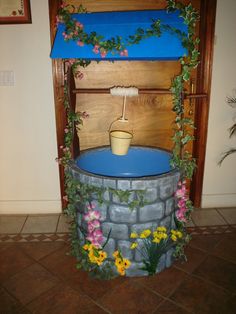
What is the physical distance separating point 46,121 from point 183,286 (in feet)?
5.78

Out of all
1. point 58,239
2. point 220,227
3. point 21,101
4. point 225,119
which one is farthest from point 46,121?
point 220,227

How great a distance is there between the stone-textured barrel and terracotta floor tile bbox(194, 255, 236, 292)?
42 cm

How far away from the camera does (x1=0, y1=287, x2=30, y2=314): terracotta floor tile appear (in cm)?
173

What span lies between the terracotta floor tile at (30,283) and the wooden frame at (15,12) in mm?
1956

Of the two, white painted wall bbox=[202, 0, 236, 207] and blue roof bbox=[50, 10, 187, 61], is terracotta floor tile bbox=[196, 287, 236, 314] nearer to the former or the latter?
white painted wall bbox=[202, 0, 236, 207]

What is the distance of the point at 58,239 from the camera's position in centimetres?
248

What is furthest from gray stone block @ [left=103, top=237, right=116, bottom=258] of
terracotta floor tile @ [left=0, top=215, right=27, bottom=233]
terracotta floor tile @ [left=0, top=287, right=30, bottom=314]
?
terracotta floor tile @ [left=0, top=215, right=27, bottom=233]

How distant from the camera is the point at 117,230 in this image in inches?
76.5

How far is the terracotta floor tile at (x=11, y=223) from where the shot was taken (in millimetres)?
2622

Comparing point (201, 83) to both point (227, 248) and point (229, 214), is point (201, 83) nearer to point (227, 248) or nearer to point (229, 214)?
point (229, 214)

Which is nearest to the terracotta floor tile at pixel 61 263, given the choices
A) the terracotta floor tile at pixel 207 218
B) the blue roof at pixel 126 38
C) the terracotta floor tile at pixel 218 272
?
the terracotta floor tile at pixel 218 272

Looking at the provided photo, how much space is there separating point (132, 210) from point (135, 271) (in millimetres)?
464

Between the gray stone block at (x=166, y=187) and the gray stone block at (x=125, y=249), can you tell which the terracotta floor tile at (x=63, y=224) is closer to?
the gray stone block at (x=125, y=249)

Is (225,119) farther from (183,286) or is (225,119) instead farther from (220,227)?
(183,286)
